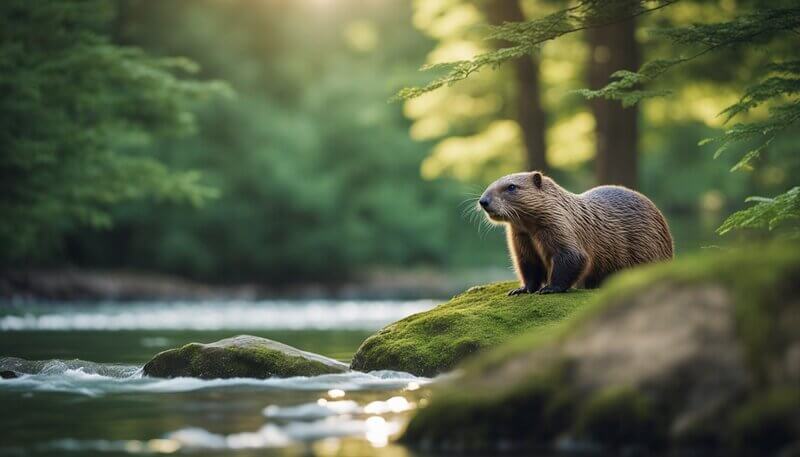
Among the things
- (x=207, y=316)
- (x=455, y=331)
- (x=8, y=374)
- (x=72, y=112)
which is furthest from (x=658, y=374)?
(x=207, y=316)

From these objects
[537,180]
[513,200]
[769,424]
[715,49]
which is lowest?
[769,424]

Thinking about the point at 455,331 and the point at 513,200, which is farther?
the point at 513,200

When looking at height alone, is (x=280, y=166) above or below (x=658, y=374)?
above

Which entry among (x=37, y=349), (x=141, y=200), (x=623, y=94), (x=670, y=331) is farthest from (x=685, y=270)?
(x=141, y=200)

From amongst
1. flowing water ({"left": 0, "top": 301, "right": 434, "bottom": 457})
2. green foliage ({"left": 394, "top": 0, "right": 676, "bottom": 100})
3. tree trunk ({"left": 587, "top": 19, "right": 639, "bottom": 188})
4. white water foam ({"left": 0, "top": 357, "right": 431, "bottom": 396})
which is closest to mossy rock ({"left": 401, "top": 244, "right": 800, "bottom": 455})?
flowing water ({"left": 0, "top": 301, "right": 434, "bottom": 457})

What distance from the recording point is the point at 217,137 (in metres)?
35.9

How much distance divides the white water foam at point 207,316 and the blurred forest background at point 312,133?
200 cm

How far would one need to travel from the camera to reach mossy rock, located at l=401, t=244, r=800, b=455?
4.61 metres

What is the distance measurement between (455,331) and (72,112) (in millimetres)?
13621

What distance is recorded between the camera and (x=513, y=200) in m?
Answer: 9.38

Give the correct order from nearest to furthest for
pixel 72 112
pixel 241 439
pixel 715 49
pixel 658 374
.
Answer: pixel 658 374
pixel 241 439
pixel 715 49
pixel 72 112

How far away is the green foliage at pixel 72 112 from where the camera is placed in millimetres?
17688

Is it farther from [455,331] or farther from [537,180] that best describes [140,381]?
→ [537,180]

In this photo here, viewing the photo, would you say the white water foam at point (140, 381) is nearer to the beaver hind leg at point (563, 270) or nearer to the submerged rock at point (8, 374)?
the submerged rock at point (8, 374)
